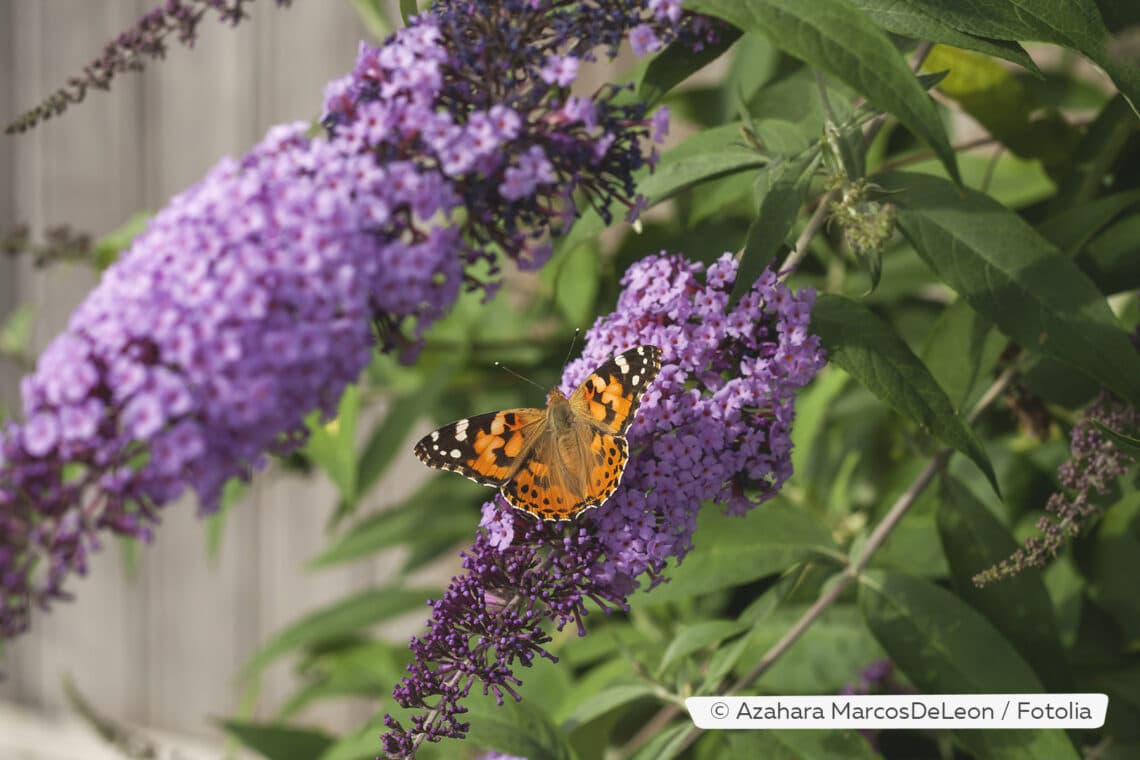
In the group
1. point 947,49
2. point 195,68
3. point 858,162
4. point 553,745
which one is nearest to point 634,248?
point 947,49

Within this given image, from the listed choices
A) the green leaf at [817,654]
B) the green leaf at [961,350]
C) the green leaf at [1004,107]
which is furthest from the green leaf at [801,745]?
the green leaf at [1004,107]

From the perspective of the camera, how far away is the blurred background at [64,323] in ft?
11.6

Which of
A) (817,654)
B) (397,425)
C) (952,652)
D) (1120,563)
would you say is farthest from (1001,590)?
(397,425)

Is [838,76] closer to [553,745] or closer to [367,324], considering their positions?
[367,324]

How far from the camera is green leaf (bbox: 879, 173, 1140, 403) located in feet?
3.98

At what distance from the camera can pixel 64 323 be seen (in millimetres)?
4207

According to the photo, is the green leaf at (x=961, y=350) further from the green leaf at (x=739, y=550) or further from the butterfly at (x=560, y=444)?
the butterfly at (x=560, y=444)

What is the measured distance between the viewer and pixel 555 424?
1.32m

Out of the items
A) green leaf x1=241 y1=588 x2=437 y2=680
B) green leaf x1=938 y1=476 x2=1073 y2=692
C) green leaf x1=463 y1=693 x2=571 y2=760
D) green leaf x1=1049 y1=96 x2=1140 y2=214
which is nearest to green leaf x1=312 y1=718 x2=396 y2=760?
green leaf x1=463 y1=693 x2=571 y2=760

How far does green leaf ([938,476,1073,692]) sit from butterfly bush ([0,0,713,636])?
766 millimetres

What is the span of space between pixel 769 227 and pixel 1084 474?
54cm

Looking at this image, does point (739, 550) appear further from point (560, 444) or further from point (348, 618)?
point (348, 618)

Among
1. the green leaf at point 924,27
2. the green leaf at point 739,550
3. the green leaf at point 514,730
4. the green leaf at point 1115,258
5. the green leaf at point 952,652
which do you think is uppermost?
the green leaf at point 924,27

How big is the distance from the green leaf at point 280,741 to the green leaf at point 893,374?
1510 millimetres
